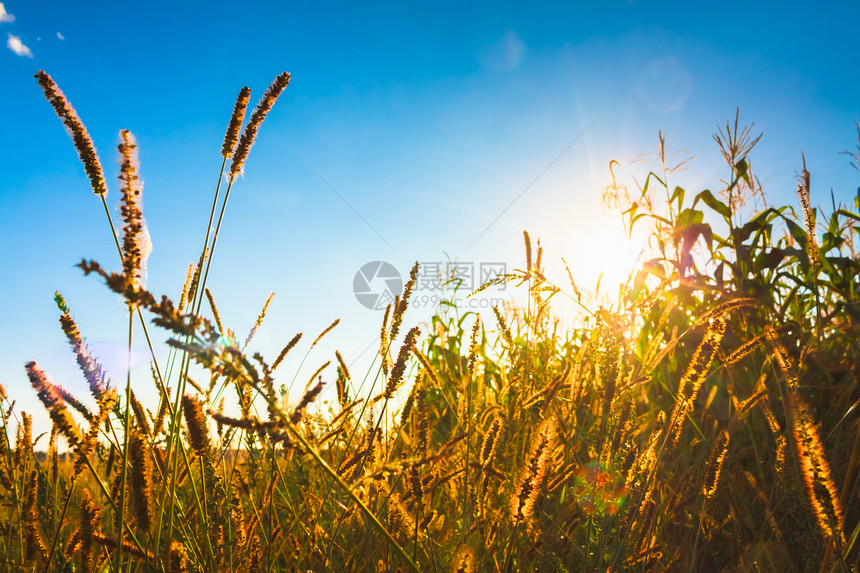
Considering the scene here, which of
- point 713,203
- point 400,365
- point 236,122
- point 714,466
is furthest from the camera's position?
point 713,203

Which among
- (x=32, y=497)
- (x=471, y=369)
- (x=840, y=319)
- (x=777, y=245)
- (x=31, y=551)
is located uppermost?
(x=777, y=245)

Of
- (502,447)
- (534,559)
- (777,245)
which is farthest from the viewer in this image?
(777,245)

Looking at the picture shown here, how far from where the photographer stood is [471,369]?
1198mm

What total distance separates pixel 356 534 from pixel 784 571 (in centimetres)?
142

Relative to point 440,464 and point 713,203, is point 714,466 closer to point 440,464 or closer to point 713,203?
point 440,464

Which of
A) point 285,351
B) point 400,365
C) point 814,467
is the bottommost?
point 814,467

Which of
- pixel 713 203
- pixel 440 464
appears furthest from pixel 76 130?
pixel 713 203

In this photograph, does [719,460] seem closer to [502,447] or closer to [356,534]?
[502,447]

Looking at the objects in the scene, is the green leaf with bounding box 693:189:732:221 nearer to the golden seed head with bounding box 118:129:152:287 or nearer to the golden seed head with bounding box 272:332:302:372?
the golden seed head with bounding box 272:332:302:372

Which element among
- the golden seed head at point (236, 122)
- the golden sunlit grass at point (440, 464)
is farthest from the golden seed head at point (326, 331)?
the golden seed head at point (236, 122)

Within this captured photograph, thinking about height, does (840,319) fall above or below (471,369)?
above

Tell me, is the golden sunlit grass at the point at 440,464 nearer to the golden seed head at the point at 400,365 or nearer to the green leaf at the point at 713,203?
the golden seed head at the point at 400,365

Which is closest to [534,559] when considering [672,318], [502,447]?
[502,447]

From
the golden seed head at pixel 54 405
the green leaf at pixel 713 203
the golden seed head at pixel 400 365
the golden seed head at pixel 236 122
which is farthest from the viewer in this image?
the green leaf at pixel 713 203
